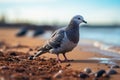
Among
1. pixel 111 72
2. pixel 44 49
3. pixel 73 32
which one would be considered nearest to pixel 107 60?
pixel 73 32

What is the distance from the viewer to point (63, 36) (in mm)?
11172

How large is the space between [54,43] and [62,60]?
421mm

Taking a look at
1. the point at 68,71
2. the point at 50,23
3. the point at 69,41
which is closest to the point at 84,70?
the point at 68,71

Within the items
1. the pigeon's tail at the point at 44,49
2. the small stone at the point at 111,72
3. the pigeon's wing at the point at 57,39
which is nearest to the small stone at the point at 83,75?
the small stone at the point at 111,72

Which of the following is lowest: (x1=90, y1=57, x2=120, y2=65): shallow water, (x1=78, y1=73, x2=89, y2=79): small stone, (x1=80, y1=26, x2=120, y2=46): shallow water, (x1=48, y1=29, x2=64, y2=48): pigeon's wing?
(x1=78, y1=73, x2=89, y2=79): small stone

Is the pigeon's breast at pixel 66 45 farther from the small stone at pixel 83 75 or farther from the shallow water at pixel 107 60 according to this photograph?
the small stone at pixel 83 75

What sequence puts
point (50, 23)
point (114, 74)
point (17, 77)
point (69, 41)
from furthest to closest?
point (50, 23)
point (69, 41)
point (114, 74)
point (17, 77)

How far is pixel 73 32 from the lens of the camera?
444 inches

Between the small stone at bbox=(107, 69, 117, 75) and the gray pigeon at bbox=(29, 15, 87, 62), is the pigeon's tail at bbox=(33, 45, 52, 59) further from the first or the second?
the small stone at bbox=(107, 69, 117, 75)

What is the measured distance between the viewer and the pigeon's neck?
11.2m

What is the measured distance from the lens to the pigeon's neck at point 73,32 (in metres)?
11.2

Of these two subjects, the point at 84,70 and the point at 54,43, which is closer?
the point at 84,70

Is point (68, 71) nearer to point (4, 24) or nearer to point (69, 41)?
point (69, 41)

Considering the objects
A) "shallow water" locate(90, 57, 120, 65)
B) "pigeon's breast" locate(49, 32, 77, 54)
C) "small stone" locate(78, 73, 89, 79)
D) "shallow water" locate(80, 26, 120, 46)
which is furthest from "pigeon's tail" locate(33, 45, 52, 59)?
"shallow water" locate(80, 26, 120, 46)
